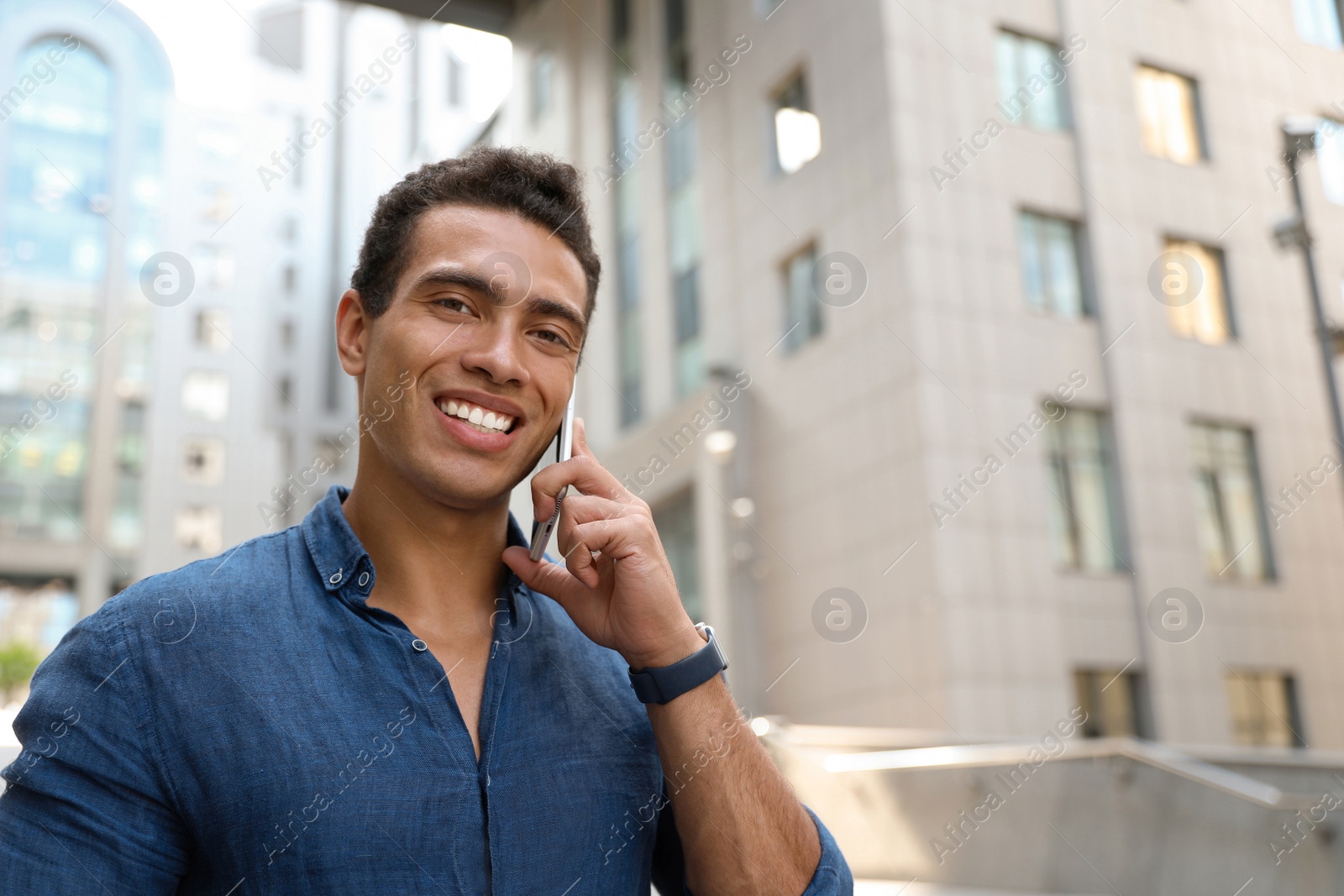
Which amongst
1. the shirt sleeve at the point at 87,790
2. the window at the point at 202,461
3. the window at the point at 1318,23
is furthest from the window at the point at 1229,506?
the window at the point at 202,461

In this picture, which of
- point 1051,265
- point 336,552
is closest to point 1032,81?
point 1051,265

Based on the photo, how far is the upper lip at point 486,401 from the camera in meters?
1.84

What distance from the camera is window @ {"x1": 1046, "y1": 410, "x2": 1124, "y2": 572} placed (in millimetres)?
14852

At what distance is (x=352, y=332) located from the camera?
207 cm

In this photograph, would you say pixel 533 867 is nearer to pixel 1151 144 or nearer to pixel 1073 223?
pixel 1073 223

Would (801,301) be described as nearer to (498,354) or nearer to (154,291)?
(498,354)

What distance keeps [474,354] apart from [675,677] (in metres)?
0.66

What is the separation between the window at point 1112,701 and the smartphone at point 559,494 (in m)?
13.8

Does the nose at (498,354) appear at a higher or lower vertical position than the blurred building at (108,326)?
lower

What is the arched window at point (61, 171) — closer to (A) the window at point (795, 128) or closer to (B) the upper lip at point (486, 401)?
(A) the window at point (795, 128)

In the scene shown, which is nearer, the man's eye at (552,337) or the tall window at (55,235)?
the man's eye at (552,337)

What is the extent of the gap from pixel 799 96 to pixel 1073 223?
4907 millimetres

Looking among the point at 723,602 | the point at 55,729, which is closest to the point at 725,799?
the point at 55,729

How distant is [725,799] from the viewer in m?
1.70
